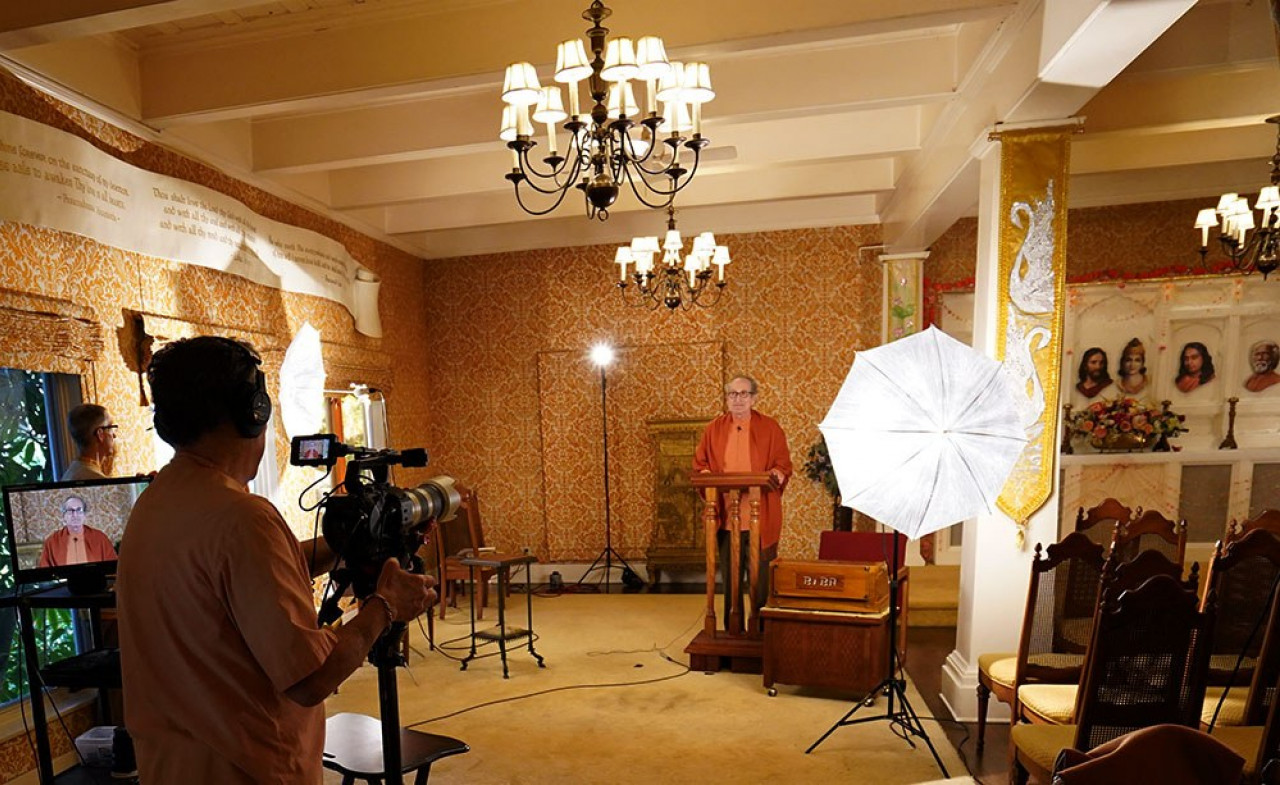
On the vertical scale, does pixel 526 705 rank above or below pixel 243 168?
below

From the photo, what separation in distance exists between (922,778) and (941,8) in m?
3.05

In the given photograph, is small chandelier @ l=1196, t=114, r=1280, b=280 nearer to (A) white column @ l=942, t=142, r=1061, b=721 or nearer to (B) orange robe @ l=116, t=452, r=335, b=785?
(A) white column @ l=942, t=142, r=1061, b=721

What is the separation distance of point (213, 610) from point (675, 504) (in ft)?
16.5

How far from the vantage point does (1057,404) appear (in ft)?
9.53

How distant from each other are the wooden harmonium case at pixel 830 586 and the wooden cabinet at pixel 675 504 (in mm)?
2358

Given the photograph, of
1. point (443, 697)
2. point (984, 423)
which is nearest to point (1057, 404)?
point (984, 423)

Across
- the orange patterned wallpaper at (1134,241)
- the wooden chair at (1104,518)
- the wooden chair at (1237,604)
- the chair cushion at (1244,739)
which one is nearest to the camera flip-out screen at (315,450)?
the chair cushion at (1244,739)

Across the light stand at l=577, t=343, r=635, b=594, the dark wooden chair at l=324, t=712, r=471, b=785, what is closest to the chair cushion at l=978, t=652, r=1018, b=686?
the dark wooden chair at l=324, t=712, r=471, b=785

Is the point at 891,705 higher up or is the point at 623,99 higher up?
the point at 623,99

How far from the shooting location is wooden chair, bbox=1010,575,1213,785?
76.3 inches

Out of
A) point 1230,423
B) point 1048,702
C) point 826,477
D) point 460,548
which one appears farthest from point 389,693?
point 1230,423

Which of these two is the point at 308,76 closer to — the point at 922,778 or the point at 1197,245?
the point at 922,778

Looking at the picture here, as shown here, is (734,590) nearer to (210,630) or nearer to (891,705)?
(891,705)

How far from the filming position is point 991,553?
3031 millimetres
